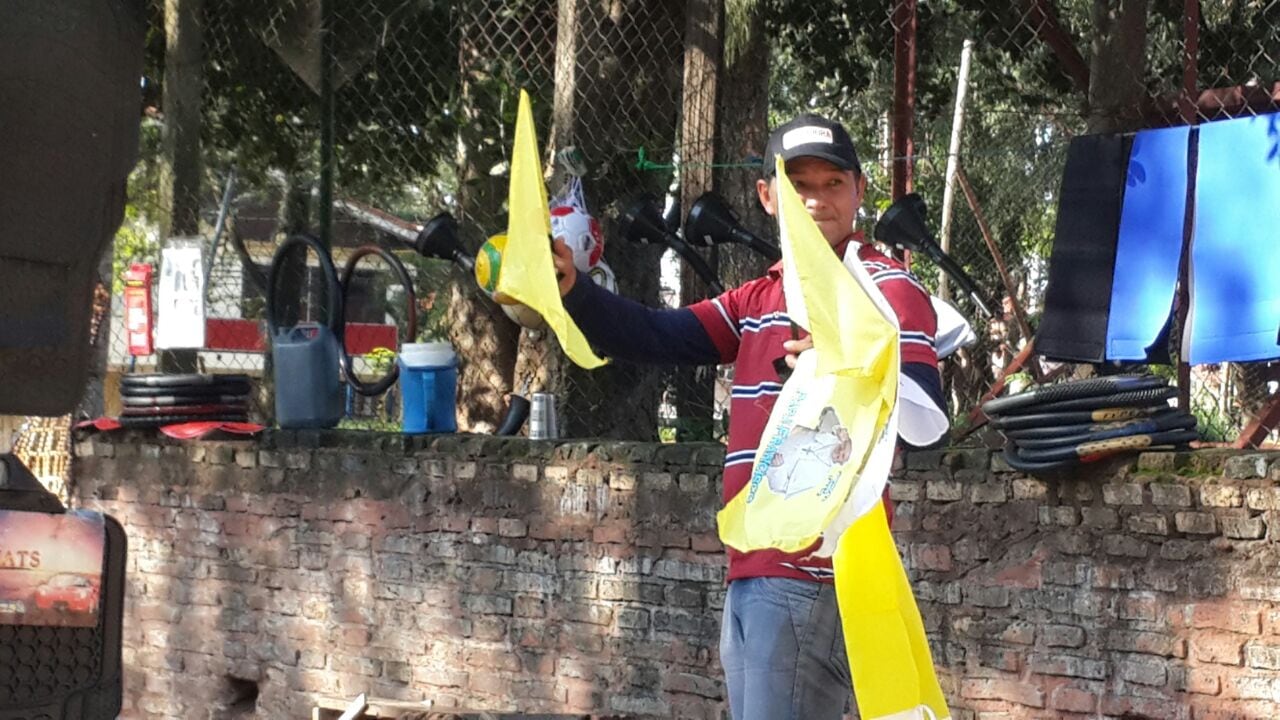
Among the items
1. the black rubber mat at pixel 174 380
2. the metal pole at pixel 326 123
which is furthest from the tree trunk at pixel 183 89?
the black rubber mat at pixel 174 380

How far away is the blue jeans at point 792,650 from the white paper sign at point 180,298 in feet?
15.8

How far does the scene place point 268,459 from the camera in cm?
718

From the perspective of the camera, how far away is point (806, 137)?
140 inches

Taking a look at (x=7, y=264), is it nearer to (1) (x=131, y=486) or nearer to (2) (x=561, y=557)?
(2) (x=561, y=557)

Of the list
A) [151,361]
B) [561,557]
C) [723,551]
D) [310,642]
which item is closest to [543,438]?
[561,557]

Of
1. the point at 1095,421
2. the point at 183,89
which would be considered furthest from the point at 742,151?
the point at 183,89

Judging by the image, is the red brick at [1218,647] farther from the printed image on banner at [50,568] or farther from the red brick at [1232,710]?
the printed image on banner at [50,568]

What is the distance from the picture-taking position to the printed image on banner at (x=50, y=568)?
9.21 feet

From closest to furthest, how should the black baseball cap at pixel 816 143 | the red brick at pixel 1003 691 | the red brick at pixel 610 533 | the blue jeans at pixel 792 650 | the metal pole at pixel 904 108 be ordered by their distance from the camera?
the blue jeans at pixel 792 650
the black baseball cap at pixel 816 143
the red brick at pixel 1003 691
the red brick at pixel 610 533
the metal pole at pixel 904 108

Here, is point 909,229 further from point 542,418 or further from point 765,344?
point 765,344

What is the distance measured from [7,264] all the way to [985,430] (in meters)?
4.47

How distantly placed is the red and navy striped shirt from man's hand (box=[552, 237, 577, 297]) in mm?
37

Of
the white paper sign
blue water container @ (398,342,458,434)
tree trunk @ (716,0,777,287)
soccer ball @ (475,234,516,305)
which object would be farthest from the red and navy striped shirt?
the white paper sign

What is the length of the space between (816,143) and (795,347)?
0.47m
